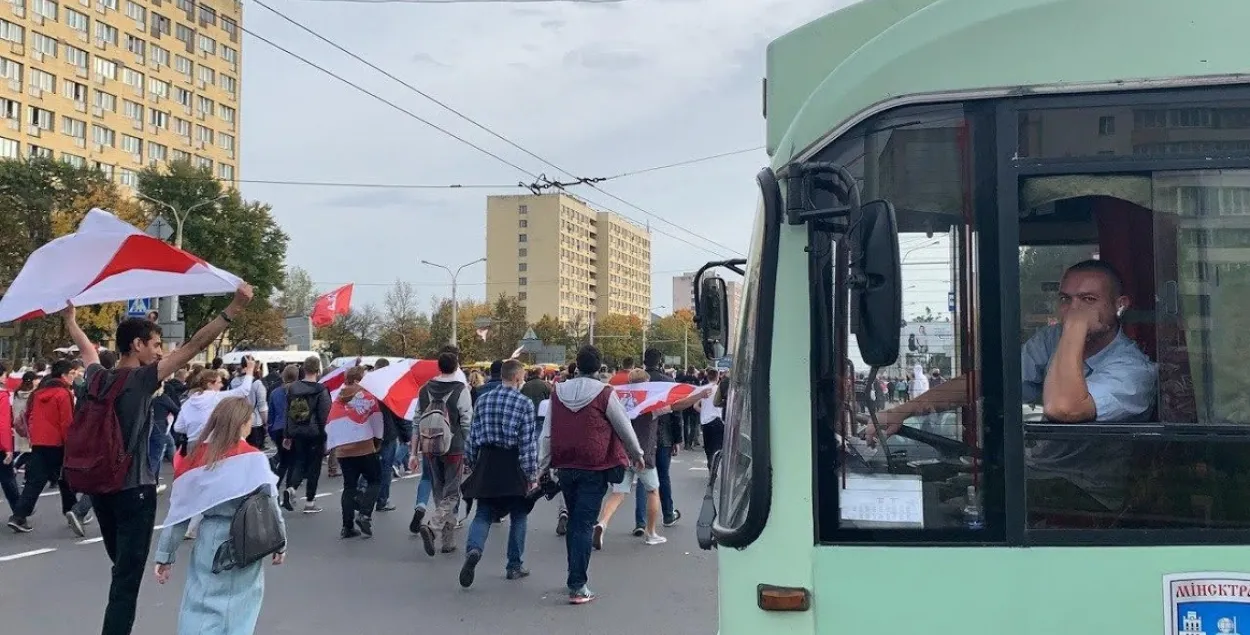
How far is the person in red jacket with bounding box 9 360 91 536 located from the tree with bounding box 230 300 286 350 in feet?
153

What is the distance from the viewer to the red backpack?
17.8ft

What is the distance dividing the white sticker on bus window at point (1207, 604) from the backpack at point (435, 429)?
7327mm

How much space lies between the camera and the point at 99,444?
5449 millimetres

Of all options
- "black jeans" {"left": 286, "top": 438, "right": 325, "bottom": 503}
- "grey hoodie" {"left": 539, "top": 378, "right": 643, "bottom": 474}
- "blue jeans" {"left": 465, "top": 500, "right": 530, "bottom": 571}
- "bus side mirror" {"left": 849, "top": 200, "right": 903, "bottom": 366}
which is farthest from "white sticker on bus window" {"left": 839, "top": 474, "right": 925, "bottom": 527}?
"black jeans" {"left": 286, "top": 438, "right": 325, "bottom": 503}

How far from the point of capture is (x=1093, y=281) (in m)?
2.98

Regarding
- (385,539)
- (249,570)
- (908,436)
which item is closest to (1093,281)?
(908,436)

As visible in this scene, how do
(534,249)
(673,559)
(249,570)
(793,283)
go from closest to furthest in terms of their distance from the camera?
(793,283) → (249,570) → (673,559) → (534,249)

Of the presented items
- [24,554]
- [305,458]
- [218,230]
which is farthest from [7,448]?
[218,230]

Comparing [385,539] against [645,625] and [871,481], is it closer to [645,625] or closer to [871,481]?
[645,625]

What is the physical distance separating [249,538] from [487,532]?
3.24 metres

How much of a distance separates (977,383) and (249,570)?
363 cm

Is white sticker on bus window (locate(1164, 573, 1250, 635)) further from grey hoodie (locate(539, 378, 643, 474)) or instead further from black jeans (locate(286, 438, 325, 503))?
black jeans (locate(286, 438, 325, 503))

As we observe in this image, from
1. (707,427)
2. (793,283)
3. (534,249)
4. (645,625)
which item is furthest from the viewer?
(534,249)

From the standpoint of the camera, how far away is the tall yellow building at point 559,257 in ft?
388
